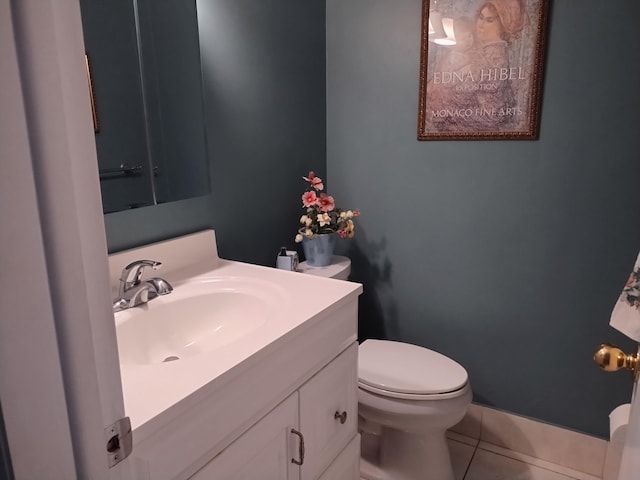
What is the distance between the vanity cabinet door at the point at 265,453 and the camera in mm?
879

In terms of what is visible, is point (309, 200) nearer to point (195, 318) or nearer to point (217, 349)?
point (195, 318)

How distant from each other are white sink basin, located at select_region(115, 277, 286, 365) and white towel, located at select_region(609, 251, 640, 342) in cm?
67

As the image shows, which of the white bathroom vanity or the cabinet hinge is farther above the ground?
the cabinet hinge

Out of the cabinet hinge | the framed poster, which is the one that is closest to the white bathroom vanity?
the cabinet hinge

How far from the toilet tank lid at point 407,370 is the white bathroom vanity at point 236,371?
11.2 inches

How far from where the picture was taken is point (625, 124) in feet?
5.09

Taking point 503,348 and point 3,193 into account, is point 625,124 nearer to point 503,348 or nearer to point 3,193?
point 503,348

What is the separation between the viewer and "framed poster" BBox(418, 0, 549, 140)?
1.65 metres

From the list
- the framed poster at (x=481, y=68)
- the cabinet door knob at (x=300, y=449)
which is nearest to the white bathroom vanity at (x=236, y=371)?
the cabinet door knob at (x=300, y=449)

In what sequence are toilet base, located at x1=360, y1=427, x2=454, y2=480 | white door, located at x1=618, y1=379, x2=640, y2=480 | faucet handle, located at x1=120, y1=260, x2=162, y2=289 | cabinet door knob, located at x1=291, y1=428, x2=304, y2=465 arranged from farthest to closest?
1. toilet base, located at x1=360, y1=427, x2=454, y2=480
2. faucet handle, located at x1=120, y1=260, x2=162, y2=289
3. cabinet door knob, located at x1=291, y1=428, x2=304, y2=465
4. white door, located at x1=618, y1=379, x2=640, y2=480

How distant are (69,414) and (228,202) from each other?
1.19 metres

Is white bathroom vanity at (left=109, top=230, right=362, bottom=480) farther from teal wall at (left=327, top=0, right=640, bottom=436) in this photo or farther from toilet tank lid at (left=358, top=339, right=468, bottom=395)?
teal wall at (left=327, top=0, right=640, bottom=436)

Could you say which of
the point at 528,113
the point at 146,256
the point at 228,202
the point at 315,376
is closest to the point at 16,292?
the point at 315,376

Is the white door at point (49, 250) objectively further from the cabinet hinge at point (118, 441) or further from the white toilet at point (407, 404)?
the white toilet at point (407, 404)
